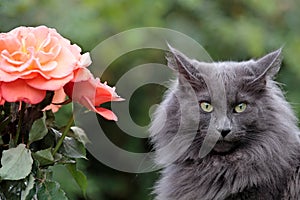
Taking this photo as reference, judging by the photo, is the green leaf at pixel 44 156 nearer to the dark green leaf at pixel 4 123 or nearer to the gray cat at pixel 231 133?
the dark green leaf at pixel 4 123

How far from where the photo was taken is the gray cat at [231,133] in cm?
176

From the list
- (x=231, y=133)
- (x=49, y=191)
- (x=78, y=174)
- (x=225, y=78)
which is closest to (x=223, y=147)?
(x=231, y=133)

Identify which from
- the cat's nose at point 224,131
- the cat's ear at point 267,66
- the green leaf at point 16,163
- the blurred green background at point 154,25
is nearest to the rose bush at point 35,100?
the green leaf at point 16,163

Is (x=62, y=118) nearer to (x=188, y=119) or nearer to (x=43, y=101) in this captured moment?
(x=188, y=119)

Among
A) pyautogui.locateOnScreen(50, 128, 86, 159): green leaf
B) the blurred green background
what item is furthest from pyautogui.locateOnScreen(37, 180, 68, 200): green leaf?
the blurred green background

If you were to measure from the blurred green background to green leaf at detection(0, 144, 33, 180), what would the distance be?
1.59 m

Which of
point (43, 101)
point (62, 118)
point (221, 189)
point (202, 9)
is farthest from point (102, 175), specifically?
point (43, 101)

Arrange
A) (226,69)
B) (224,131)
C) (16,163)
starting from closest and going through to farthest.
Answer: (16,163) < (224,131) < (226,69)

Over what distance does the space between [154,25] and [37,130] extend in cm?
203

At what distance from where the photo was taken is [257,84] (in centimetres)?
177

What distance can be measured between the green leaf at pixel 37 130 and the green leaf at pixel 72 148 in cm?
11

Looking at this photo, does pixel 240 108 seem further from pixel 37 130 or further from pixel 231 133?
pixel 37 130

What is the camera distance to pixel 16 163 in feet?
4.00

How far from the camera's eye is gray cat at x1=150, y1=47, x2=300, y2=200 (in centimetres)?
176
